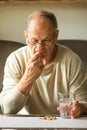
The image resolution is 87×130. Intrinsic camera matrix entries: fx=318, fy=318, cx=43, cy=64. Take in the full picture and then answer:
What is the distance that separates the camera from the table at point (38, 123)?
1211 millimetres

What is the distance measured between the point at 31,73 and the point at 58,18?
1259 mm

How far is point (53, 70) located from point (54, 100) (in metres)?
0.16

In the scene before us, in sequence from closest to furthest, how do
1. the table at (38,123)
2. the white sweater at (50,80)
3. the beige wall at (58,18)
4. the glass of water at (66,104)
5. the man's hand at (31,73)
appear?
the table at (38,123) < the glass of water at (66,104) < the man's hand at (31,73) < the white sweater at (50,80) < the beige wall at (58,18)

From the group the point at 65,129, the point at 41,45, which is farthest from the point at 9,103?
the point at 65,129

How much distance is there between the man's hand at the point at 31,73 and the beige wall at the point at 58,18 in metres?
1.18

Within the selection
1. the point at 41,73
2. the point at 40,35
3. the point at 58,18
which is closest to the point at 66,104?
the point at 41,73

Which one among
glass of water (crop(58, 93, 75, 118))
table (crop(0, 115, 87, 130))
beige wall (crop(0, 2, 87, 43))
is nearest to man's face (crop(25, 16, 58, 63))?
glass of water (crop(58, 93, 75, 118))

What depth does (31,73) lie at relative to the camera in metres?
1.59

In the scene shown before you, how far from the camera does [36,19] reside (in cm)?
167

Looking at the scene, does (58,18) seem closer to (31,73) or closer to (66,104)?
(31,73)

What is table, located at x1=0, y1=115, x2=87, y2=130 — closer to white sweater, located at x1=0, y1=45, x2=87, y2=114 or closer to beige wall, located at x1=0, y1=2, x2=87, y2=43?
white sweater, located at x1=0, y1=45, x2=87, y2=114

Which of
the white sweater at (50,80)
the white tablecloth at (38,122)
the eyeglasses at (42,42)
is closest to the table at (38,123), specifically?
the white tablecloth at (38,122)

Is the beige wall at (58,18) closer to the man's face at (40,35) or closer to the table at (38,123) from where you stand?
the man's face at (40,35)

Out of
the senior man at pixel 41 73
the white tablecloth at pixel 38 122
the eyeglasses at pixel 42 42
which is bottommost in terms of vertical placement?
the white tablecloth at pixel 38 122
